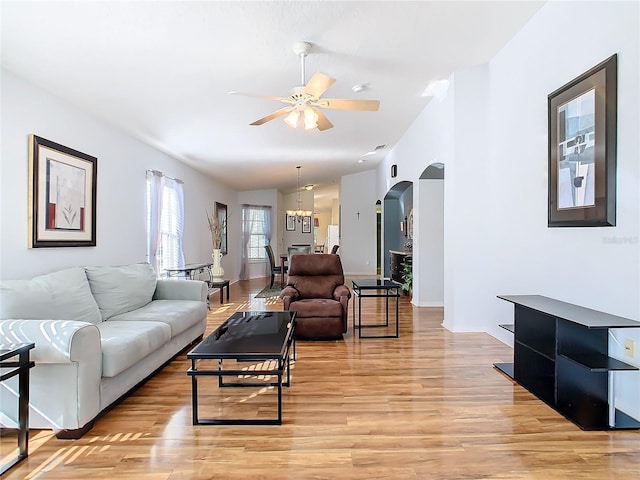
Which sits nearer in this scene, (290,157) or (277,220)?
(290,157)

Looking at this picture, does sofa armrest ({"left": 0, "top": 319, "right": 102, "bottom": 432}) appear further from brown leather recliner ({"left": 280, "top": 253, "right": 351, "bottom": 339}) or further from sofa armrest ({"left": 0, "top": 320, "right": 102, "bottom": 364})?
brown leather recliner ({"left": 280, "top": 253, "right": 351, "bottom": 339})

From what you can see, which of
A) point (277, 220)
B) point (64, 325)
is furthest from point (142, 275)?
point (277, 220)

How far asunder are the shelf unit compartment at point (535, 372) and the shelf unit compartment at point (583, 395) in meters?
0.11

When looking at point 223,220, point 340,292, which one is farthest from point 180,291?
point 223,220

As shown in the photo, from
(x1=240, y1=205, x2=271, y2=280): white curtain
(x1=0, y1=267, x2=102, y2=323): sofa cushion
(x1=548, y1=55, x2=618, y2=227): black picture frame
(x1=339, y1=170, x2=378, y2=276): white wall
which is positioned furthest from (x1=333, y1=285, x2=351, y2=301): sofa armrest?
(x1=240, y1=205, x2=271, y2=280): white curtain

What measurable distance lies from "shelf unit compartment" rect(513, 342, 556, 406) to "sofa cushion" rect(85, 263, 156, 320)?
3.57 meters

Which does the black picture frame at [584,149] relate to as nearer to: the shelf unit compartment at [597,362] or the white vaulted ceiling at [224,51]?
the shelf unit compartment at [597,362]

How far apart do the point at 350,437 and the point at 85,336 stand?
168cm

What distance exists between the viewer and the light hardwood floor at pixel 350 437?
1930 millimetres

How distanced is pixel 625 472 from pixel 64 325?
314cm

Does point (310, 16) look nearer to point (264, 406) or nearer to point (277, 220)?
point (264, 406)

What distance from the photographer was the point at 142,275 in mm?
4133

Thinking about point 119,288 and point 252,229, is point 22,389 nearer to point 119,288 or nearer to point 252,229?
Result: point 119,288

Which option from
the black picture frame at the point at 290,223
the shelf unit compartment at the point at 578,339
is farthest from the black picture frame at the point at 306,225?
the shelf unit compartment at the point at 578,339
